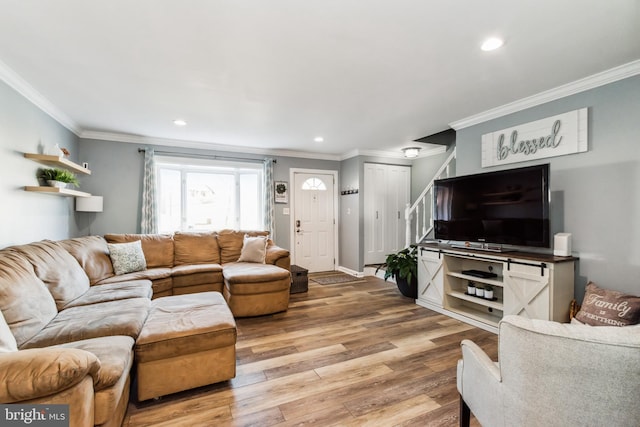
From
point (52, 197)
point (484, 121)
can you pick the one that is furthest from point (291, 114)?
point (52, 197)

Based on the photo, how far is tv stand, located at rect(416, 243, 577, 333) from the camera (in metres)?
2.56

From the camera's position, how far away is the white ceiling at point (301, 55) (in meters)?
1.71

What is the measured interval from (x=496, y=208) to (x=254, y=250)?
3.27 m

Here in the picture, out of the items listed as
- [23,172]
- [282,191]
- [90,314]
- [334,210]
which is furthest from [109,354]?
[334,210]

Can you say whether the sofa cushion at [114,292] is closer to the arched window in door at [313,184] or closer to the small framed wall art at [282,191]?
the small framed wall art at [282,191]

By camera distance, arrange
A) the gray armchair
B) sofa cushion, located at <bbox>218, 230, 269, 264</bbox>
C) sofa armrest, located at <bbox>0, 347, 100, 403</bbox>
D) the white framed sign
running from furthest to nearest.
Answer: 1. sofa cushion, located at <bbox>218, 230, 269, 264</bbox>
2. the white framed sign
3. sofa armrest, located at <bbox>0, 347, 100, 403</bbox>
4. the gray armchair

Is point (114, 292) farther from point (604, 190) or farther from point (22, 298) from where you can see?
point (604, 190)

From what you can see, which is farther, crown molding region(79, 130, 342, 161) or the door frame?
the door frame

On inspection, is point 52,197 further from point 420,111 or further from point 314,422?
point 420,111

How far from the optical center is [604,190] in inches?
100

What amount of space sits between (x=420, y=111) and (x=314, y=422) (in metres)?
3.29

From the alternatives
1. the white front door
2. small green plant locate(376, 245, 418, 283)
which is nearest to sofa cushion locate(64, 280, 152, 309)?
the white front door

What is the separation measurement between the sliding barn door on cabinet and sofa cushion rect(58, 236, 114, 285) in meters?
4.19

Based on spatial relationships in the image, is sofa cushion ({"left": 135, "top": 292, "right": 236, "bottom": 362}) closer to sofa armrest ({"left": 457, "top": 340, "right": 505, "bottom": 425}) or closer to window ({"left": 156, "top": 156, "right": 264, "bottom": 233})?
sofa armrest ({"left": 457, "top": 340, "right": 505, "bottom": 425})
